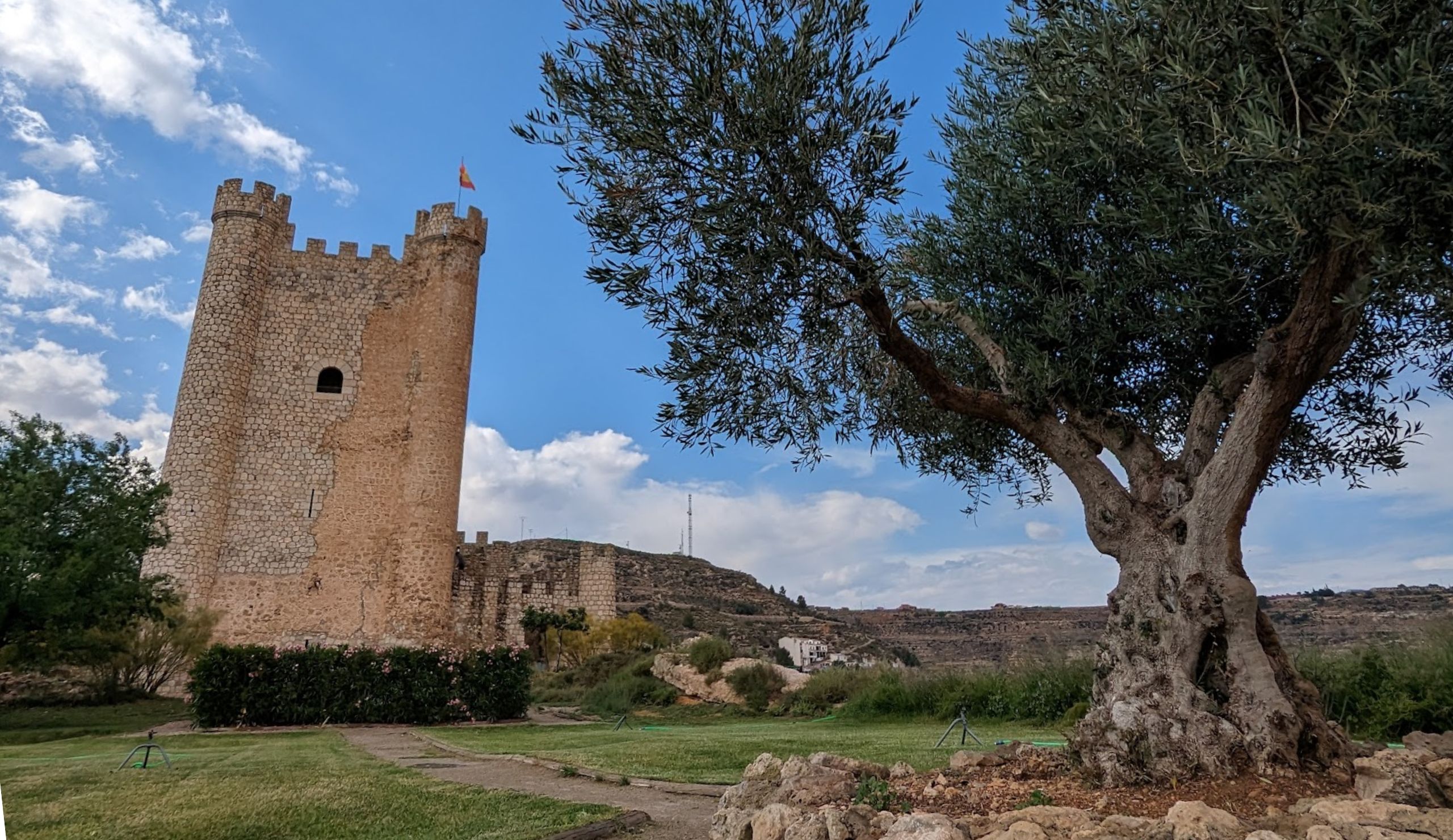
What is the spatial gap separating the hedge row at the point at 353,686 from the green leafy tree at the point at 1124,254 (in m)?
11.3

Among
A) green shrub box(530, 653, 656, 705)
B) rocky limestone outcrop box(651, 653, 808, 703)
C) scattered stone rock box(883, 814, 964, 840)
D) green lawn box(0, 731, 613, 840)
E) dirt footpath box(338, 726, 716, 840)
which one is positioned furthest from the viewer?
green shrub box(530, 653, 656, 705)

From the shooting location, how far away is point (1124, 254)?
6.29 metres

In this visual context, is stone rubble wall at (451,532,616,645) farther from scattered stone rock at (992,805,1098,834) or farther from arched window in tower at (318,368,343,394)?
scattered stone rock at (992,805,1098,834)

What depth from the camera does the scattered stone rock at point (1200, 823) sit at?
3.47 m

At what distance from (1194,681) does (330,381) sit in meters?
25.2

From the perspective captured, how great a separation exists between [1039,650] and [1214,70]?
1312cm

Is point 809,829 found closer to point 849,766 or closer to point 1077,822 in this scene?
point 1077,822

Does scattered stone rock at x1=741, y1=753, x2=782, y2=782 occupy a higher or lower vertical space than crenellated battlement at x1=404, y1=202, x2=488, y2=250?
lower

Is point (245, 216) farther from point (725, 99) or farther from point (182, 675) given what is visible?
point (725, 99)

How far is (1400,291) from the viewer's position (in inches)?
201

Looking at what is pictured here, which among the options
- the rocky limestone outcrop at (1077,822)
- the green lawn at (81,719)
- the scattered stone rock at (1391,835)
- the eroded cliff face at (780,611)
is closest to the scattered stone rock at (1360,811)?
the rocky limestone outcrop at (1077,822)

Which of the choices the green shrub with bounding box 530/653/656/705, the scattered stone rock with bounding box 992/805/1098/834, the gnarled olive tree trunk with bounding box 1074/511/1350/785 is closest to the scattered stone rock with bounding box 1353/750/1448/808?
the gnarled olive tree trunk with bounding box 1074/511/1350/785

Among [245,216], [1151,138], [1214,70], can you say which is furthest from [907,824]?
[245,216]

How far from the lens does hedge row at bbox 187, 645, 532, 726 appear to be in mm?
14523
